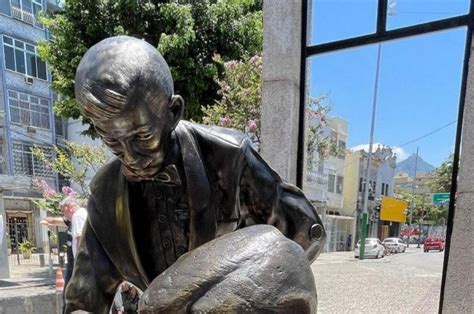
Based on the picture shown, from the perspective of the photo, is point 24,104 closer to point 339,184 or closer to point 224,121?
point 224,121

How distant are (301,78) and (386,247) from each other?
2.27 m

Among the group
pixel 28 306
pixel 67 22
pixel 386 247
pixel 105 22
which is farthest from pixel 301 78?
pixel 67 22

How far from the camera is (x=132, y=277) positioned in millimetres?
1144

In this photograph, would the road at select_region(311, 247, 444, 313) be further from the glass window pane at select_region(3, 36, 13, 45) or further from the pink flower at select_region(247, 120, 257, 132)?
the glass window pane at select_region(3, 36, 13, 45)

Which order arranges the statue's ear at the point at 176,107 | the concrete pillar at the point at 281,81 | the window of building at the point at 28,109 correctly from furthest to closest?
the window of building at the point at 28,109 → the concrete pillar at the point at 281,81 → the statue's ear at the point at 176,107

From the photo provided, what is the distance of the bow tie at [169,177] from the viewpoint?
104 centimetres

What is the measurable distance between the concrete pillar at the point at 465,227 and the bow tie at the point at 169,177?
10.4ft

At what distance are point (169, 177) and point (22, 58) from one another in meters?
23.8

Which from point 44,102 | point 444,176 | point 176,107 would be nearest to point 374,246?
point 444,176

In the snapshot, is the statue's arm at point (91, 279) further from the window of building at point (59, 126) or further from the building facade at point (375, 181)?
the window of building at point (59, 126)

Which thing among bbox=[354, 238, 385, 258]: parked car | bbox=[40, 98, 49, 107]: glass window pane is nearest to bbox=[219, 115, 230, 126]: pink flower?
bbox=[354, 238, 385, 258]: parked car

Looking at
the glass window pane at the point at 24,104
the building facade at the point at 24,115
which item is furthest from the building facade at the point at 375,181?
the glass window pane at the point at 24,104

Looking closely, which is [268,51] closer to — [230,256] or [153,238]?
[153,238]

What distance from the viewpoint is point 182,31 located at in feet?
26.3
